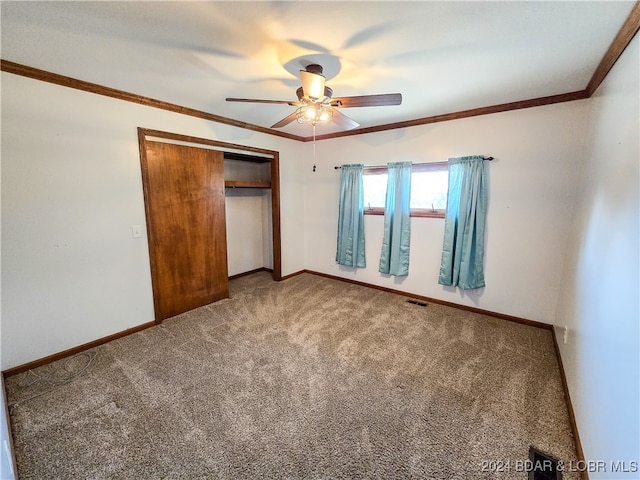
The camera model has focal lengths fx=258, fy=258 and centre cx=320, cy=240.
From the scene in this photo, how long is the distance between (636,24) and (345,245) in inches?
130

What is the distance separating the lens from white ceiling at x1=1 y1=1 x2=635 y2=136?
4.59 feet

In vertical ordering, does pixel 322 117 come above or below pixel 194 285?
above

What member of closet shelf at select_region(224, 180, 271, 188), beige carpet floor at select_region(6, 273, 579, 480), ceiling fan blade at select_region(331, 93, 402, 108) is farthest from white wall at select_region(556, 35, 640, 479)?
closet shelf at select_region(224, 180, 271, 188)

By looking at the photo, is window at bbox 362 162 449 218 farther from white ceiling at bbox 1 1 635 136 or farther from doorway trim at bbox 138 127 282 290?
doorway trim at bbox 138 127 282 290

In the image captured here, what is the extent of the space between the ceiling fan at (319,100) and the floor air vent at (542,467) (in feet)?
7.45

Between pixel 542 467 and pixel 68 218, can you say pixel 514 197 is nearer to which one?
pixel 542 467

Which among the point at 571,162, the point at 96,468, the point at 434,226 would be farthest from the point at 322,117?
the point at 96,468

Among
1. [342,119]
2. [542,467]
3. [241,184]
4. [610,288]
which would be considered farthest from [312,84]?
[542,467]

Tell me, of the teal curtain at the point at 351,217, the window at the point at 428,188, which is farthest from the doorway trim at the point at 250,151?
the window at the point at 428,188

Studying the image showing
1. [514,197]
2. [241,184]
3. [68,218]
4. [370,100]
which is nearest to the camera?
[370,100]

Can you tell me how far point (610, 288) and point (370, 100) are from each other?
5.85 feet

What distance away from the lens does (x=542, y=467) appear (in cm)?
→ 139

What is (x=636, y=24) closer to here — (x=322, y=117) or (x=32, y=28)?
(x=322, y=117)

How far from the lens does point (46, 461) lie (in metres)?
1.43
